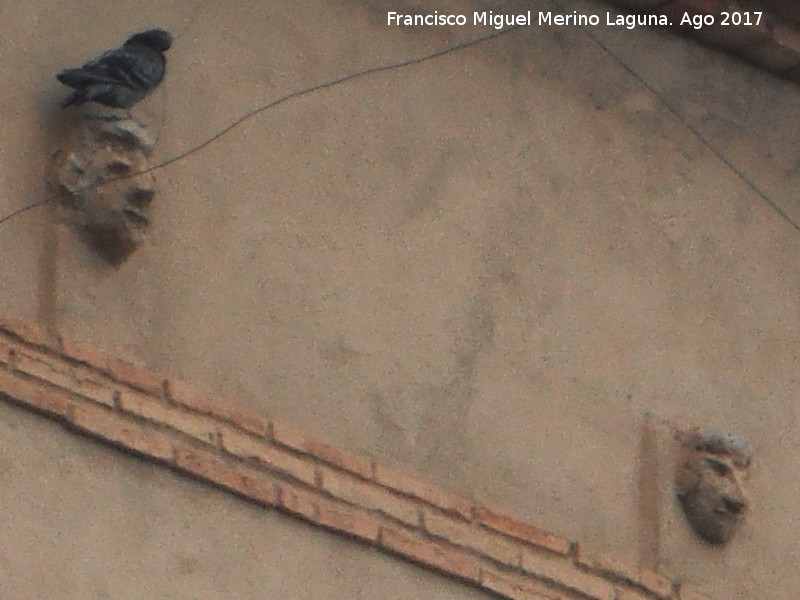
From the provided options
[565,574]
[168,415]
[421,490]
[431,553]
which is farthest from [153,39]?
[565,574]

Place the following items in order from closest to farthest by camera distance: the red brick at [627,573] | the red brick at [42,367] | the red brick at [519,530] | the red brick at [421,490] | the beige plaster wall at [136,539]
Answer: the beige plaster wall at [136,539] < the red brick at [42,367] < the red brick at [421,490] < the red brick at [519,530] < the red brick at [627,573]

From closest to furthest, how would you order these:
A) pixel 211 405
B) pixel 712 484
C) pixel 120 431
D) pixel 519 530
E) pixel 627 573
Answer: pixel 120 431 → pixel 211 405 → pixel 519 530 → pixel 627 573 → pixel 712 484

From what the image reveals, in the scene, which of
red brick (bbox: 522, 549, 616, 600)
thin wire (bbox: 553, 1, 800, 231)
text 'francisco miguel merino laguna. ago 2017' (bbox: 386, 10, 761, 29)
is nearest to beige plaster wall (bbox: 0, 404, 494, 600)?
red brick (bbox: 522, 549, 616, 600)

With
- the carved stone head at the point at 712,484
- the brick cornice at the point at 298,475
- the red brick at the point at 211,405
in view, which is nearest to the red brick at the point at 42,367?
the brick cornice at the point at 298,475

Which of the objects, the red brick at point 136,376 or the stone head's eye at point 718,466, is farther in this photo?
the stone head's eye at point 718,466

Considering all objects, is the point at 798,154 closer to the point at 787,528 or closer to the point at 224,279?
the point at 787,528

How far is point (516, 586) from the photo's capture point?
676cm

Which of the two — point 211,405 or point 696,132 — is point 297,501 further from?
point 696,132

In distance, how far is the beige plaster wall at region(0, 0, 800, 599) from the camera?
6.53 metres

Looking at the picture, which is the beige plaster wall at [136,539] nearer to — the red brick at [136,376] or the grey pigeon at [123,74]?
the red brick at [136,376]

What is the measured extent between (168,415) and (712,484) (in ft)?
5.54

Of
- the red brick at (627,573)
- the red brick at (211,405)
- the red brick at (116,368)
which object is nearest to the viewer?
the red brick at (116,368)

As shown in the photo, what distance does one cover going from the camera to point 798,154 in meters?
7.97

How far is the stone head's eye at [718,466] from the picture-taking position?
725 centimetres
